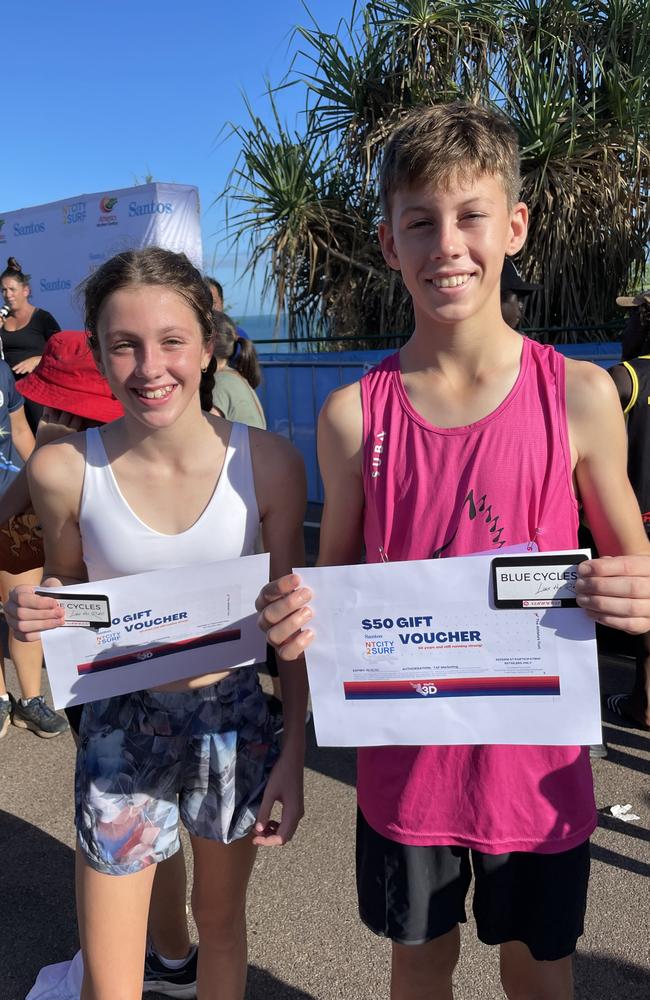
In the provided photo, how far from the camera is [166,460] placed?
1.79 metres

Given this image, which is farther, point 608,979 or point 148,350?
point 608,979

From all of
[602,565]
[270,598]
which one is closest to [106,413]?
[270,598]

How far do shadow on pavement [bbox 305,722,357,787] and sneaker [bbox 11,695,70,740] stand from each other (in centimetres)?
129

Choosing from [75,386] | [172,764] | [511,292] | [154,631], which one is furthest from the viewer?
[511,292]

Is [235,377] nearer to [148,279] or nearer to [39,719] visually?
[39,719]

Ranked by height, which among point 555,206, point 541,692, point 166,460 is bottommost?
point 541,692

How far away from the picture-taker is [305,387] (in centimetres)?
754

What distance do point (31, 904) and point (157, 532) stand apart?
5.94 feet

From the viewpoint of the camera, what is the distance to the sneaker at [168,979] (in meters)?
2.32

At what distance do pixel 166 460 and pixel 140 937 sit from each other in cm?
104

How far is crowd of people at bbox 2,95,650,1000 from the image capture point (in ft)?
4.85

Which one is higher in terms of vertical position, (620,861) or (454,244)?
(454,244)

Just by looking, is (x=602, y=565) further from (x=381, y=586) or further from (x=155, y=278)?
(x=155, y=278)

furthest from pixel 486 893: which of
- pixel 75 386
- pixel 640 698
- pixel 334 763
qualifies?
pixel 640 698
